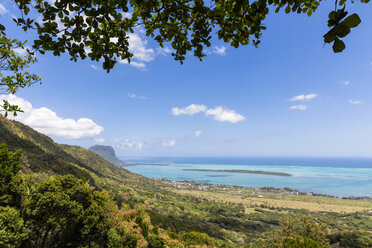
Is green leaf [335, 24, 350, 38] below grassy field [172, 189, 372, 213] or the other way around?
the other way around

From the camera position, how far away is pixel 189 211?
78.5 m

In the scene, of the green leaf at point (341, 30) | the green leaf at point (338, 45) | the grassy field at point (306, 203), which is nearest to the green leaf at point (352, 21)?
the green leaf at point (341, 30)

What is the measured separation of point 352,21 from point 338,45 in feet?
0.67

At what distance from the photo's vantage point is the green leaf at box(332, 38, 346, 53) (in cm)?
123

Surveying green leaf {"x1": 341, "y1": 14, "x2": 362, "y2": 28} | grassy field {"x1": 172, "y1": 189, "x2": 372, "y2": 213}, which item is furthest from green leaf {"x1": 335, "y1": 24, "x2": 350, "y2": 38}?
grassy field {"x1": 172, "y1": 189, "x2": 372, "y2": 213}

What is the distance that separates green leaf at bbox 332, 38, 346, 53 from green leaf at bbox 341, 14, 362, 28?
13 cm

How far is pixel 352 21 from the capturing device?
→ 1.07 metres

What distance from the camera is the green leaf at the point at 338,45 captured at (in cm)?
123

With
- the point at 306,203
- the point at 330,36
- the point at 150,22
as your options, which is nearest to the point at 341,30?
the point at 330,36

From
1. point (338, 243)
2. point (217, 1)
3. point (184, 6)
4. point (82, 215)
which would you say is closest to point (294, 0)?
point (217, 1)

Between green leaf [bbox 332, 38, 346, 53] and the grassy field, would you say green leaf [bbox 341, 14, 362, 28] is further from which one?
the grassy field

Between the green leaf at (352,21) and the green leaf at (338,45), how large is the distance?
5.2 inches

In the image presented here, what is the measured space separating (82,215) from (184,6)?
1767cm

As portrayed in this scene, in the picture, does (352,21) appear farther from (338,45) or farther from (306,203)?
(306,203)
